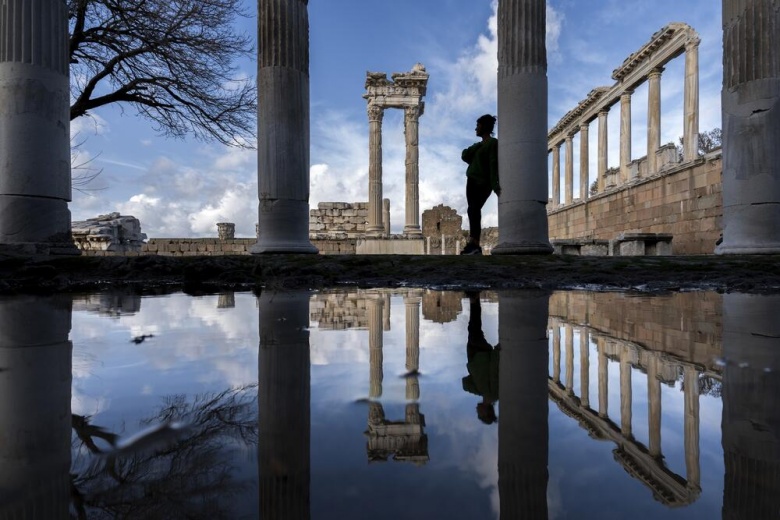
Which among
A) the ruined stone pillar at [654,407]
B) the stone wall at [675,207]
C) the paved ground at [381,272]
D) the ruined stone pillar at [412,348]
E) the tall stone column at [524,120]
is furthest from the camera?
the stone wall at [675,207]

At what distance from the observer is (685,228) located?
1587 cm

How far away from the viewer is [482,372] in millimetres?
1582

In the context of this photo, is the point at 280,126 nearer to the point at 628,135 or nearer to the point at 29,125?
the point at 29,125

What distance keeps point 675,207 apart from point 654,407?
59.6 ft

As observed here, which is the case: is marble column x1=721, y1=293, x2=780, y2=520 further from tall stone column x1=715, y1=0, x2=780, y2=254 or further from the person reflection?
tall stone column x1=715, y1=0, x2=780, y2=254

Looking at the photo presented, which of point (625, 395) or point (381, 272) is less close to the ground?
point (381, 272)

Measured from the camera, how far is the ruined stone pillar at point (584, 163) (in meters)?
25.8

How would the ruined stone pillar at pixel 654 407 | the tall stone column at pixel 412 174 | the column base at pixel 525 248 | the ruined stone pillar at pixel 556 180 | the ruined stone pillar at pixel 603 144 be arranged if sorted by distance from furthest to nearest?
the ruined stone pillar at pixel 556 180
the ruined stone pillar at pixel 603 144
the tall stone column at pixel 412 174
the column base at pixel 525 248
the ruined stone pillar at pixel 654 407

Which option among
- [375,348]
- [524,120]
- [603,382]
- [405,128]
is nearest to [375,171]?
[405,128]

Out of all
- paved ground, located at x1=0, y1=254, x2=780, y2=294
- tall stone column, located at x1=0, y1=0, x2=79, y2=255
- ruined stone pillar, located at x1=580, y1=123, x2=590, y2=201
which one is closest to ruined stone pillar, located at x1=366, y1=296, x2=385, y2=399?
paved ground, located at x1=0, y1=254, x2=780, y2=294

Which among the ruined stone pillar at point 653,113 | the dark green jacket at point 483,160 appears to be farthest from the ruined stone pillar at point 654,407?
the ruined stone pillar at point 653,113

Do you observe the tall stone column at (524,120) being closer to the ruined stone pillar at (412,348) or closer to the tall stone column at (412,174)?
the ruined stone pillar at (412,348)

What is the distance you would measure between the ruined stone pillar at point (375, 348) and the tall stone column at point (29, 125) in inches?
205

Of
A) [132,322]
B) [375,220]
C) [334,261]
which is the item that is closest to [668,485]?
[132,322]
